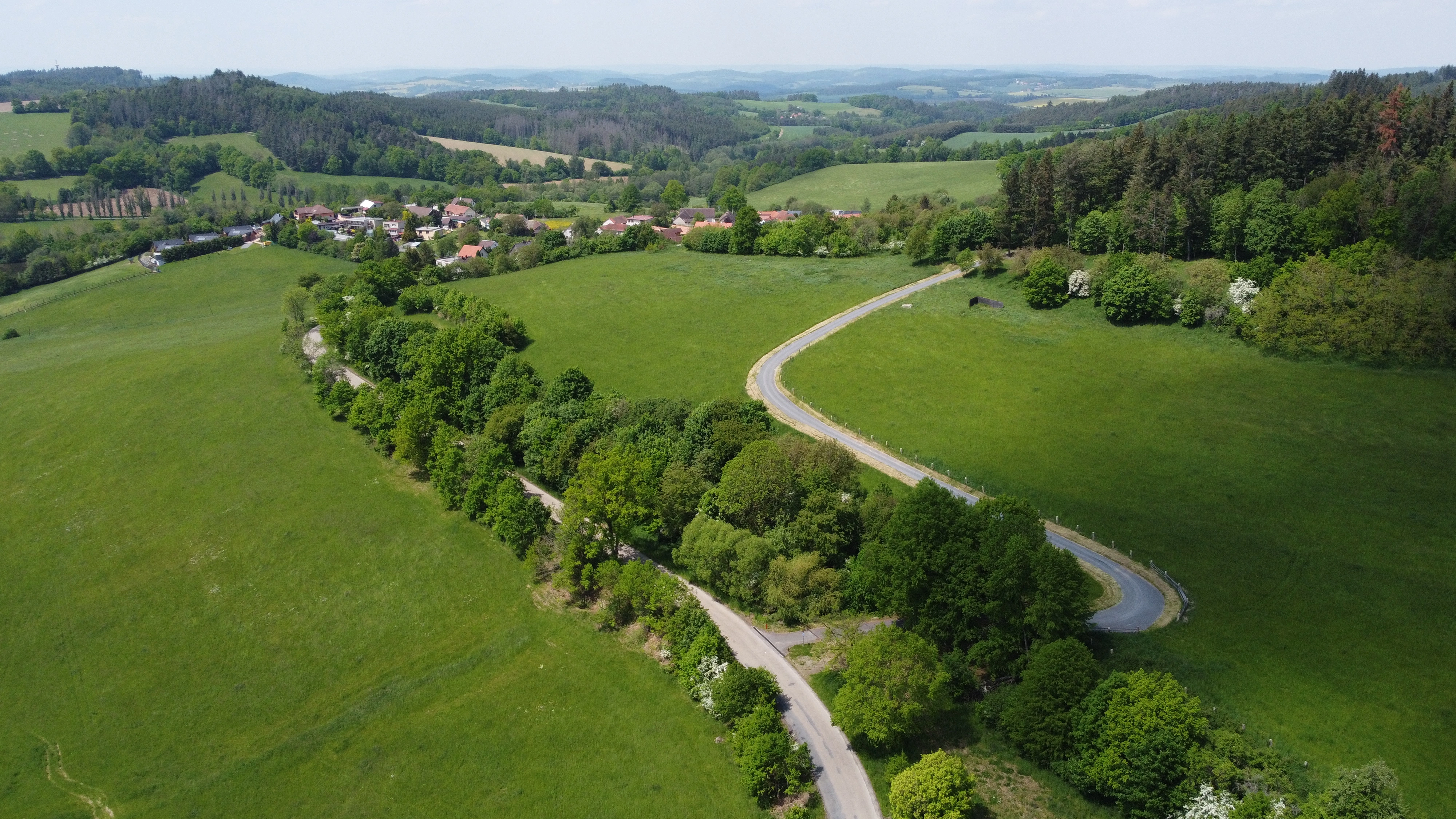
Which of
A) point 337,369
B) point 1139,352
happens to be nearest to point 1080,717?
point 1139,352

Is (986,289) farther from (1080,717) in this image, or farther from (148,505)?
(148,505)

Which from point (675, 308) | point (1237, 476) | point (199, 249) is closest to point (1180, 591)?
point (1237, 476)

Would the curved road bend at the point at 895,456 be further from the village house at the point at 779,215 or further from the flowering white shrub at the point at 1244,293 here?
the village house at the point at 779,215

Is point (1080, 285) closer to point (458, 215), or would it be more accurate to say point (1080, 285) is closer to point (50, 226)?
point (458, 215)

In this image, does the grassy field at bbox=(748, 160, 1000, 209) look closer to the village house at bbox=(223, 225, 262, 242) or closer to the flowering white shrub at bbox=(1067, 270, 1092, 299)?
the flowering white shrub at bbox=(1067, 270, 1092, 299)

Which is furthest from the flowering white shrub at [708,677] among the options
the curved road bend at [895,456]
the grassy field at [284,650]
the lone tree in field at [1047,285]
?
the lone tree in field at [1047,285]

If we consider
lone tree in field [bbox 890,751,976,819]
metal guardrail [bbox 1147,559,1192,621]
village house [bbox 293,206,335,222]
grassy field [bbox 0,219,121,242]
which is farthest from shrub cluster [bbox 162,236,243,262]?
metal guardrail [bbox 1147,559,1192,621]
